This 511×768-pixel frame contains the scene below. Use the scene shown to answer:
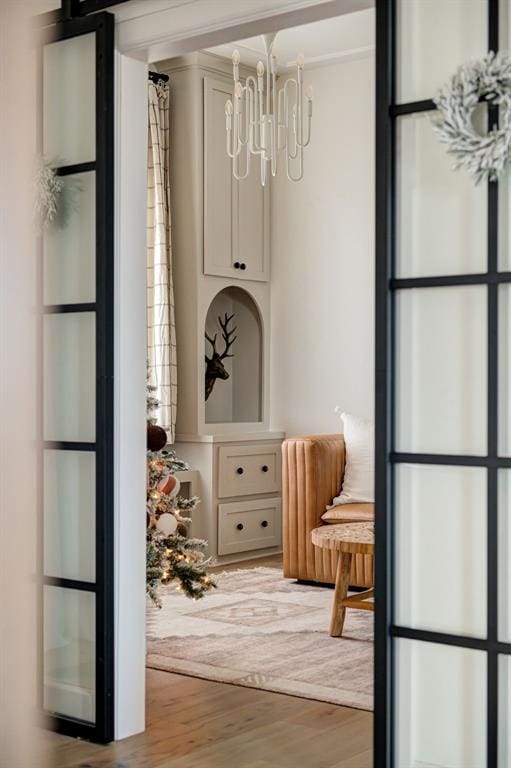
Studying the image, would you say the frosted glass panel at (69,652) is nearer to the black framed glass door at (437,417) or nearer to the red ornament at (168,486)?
the red ornament at (168,486)

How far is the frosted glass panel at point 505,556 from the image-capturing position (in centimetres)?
226

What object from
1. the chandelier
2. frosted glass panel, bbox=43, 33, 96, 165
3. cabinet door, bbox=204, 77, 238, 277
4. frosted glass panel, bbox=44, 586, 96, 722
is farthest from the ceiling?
frosted glass panel, bbox=44, 586, 96, 722

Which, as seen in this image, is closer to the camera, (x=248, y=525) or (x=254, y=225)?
(x=248, y=525)

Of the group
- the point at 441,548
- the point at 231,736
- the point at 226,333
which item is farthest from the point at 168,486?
the point at 226,333

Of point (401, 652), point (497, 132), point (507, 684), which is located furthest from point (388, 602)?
point (497, 132)

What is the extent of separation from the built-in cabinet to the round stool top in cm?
174

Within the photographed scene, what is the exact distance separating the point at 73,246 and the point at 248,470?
343cm

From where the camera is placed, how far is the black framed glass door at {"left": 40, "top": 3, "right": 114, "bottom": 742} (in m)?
3.07

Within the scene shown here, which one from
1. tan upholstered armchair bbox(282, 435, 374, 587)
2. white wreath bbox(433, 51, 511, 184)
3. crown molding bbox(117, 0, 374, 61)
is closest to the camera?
white wreath bbox(433, 51, 511, 184)

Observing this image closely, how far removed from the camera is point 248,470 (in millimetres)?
6418

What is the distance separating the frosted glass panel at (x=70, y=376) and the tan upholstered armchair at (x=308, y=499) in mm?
2437

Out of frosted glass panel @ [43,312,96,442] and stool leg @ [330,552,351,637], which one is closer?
frosted glass panel @ [43,312,96,442]

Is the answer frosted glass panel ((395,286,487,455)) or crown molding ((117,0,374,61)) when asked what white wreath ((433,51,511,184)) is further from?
crown molding ((117,0,374,61))

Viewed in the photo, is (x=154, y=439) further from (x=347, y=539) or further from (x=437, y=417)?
(x=437, y=417)
